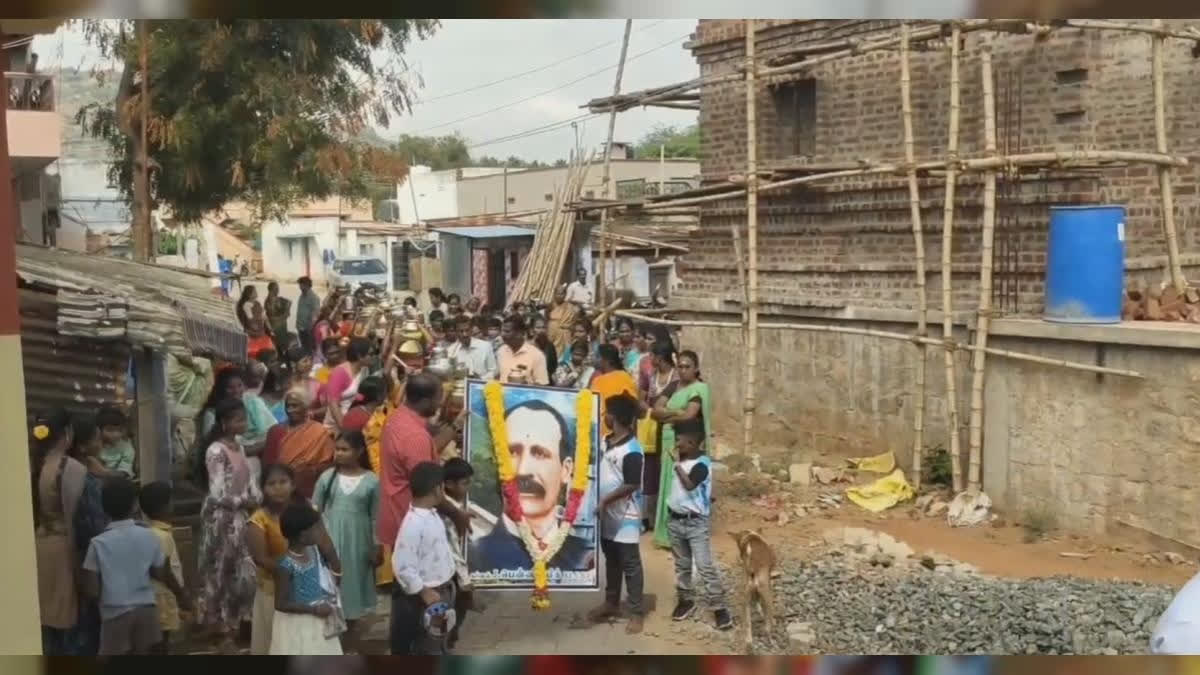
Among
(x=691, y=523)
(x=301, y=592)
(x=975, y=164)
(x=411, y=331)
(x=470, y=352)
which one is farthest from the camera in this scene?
(x=975, y=164)

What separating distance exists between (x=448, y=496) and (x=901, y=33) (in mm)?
3387

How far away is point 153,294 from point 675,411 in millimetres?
2477

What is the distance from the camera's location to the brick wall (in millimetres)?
6562

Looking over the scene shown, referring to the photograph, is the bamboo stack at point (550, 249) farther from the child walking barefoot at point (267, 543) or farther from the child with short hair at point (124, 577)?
the child with short hair at point (124, 577)

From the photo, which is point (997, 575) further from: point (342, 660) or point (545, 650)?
point (342, 660)

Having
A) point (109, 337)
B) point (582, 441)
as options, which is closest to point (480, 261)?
point (582, 441)

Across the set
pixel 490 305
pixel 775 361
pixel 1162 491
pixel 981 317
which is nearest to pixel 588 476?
pixel 490 305

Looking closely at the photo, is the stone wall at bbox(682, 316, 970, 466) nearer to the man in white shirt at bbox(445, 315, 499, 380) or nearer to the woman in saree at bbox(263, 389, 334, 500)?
the man in white shirt at bbox(445, 315, 499, 380)

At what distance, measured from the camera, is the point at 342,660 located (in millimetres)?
4801

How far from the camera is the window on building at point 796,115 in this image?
6.79 meters

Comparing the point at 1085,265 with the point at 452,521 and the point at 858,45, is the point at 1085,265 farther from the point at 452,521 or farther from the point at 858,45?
the point at 452,521

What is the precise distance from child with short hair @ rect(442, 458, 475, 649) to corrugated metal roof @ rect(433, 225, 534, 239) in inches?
55.3

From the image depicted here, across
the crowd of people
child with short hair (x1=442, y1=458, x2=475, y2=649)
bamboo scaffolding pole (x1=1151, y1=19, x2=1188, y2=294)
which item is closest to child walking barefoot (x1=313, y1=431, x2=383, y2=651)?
the crowd of people

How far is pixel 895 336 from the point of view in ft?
21.0
